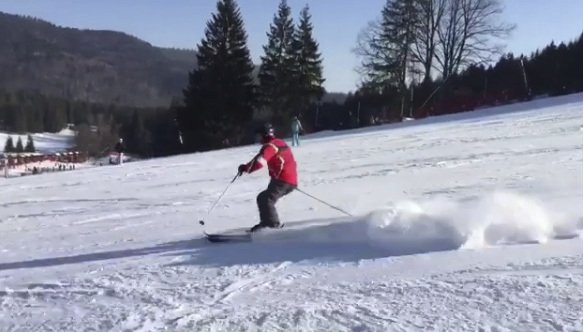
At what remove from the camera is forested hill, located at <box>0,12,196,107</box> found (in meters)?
150

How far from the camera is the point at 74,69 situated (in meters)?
167

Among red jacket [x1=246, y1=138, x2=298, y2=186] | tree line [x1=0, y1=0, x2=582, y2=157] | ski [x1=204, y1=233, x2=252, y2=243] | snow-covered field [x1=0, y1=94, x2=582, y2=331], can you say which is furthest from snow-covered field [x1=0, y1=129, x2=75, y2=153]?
red jacket [x1=246, y1=138, x2=298, y2=186]

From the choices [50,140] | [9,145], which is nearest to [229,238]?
[9,145]

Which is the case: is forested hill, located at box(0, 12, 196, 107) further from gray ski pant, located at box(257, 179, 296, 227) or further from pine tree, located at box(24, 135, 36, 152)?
gray ski pant, located at box(257, 179, 296, 227)

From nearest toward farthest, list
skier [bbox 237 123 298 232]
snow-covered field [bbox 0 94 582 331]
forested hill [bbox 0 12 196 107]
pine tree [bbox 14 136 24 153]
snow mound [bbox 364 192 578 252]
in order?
snow-covered field [bbox 0 94 582 331]
snow mound [bbox 364 192 578 252]
skier [bbox 237 123 298 232]
pine tree [bbox 14 136 24 153]
forested hill [bbox 0 12 196 107]

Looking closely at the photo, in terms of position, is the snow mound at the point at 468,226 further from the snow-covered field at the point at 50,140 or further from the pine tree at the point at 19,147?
the snow-covered field at the point at 50,140

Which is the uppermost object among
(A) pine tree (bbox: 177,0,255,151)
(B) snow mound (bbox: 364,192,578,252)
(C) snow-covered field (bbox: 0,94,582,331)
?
(A) pine tree (bbox: 177,0,255,151)

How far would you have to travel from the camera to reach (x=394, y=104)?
1724 inches

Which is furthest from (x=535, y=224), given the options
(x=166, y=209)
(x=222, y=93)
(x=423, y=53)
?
(x=423, y=53)

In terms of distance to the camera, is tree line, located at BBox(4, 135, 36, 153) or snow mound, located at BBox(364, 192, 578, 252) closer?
Result: snow mound, located at BBox(364, 192, 578, 252)

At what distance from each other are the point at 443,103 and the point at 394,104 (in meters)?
3.60

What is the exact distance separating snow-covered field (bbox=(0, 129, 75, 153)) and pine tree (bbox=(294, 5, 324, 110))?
121 ft

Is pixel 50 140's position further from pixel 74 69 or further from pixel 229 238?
pixel 229 238

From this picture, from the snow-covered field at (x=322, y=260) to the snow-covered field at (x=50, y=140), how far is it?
69561 millimetres
